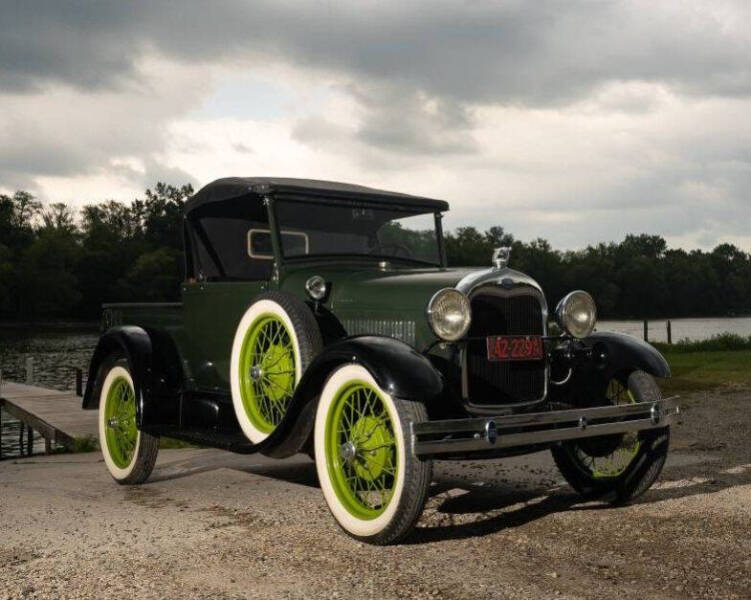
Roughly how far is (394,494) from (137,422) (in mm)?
3053

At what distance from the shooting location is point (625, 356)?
20.6 feet

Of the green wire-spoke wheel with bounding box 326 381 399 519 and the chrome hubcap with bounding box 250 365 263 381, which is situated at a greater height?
the chrome hubcap with bounding box 250 365 263 381

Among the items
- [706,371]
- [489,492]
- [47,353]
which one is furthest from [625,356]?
[47,353]

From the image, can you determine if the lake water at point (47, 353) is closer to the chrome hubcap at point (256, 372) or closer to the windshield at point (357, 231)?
the windshield at point (357, 231)

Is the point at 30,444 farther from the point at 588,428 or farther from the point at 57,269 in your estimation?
the point at 57,269

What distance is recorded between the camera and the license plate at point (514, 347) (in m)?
5.55

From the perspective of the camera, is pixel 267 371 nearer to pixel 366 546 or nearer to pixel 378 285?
pixel 378 285

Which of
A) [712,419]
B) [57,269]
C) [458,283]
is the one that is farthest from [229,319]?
[57,269]

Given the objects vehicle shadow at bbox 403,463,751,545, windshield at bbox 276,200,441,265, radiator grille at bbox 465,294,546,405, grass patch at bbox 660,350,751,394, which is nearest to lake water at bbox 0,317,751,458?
grass patch at bbox 660,350,751,394

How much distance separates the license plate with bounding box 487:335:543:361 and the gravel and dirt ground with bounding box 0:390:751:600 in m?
1.11

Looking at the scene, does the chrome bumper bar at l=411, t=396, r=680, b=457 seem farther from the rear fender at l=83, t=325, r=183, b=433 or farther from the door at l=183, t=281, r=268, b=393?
the rear fender at l=83, t=325, r=183, b=433

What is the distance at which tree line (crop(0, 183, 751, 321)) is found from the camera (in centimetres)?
8750

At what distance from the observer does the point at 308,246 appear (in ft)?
22.1

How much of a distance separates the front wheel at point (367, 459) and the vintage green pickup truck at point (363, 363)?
10mm
